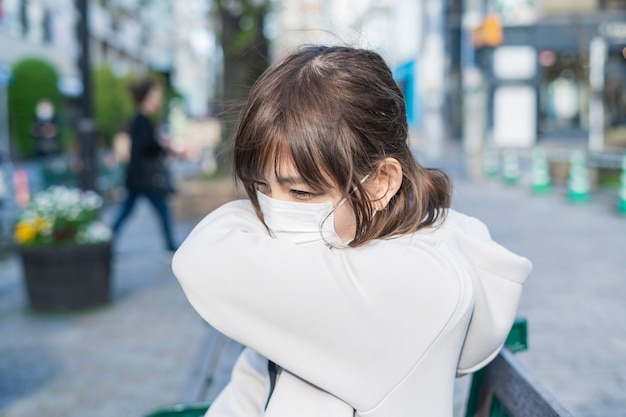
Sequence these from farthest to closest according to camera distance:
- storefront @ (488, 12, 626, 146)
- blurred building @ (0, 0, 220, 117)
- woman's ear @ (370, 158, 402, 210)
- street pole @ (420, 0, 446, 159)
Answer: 1. storefront @ (488, 12, 626, 146)
2. street pole @ (420, 0, 446, 159)
3. blurred building @ (0, 0, 220, 117)
4. woman's ear @ (370, 158, 402, 210)

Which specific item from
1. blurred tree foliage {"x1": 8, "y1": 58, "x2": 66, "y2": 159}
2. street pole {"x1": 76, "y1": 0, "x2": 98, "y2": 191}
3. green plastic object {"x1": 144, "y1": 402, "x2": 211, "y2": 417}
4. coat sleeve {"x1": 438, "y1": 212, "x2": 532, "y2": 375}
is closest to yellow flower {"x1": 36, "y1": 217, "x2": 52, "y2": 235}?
street pole {"x1": 76, "y1": 0, "x2": 98, "y2": 191}

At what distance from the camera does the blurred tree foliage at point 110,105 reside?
28.1 m

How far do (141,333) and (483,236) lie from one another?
4.11 m

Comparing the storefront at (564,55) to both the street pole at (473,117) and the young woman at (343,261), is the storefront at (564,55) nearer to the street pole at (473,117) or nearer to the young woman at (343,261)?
the street pole at (473,117)

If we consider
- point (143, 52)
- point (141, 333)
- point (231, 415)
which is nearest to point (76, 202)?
point (141, 333)

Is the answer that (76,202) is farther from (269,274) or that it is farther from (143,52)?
(143,52)

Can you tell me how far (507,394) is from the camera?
1.57 meters

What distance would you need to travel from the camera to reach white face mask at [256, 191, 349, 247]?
4.87 ft

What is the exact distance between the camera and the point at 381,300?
1.29 meters

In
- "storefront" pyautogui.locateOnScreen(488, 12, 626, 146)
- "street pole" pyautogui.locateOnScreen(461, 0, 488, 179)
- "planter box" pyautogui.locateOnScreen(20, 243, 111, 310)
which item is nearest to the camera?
"planter box" pyautogui.locateOnScreen(20, 243, 111, 310)

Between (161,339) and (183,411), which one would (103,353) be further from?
(183,411)

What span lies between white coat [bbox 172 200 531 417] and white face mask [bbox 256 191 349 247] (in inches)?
4.4

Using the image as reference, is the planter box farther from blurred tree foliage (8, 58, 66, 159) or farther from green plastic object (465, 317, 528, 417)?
blurred tree foliage (8, 58, 66, 159)

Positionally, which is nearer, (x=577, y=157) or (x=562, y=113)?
(x=577, y=157)
